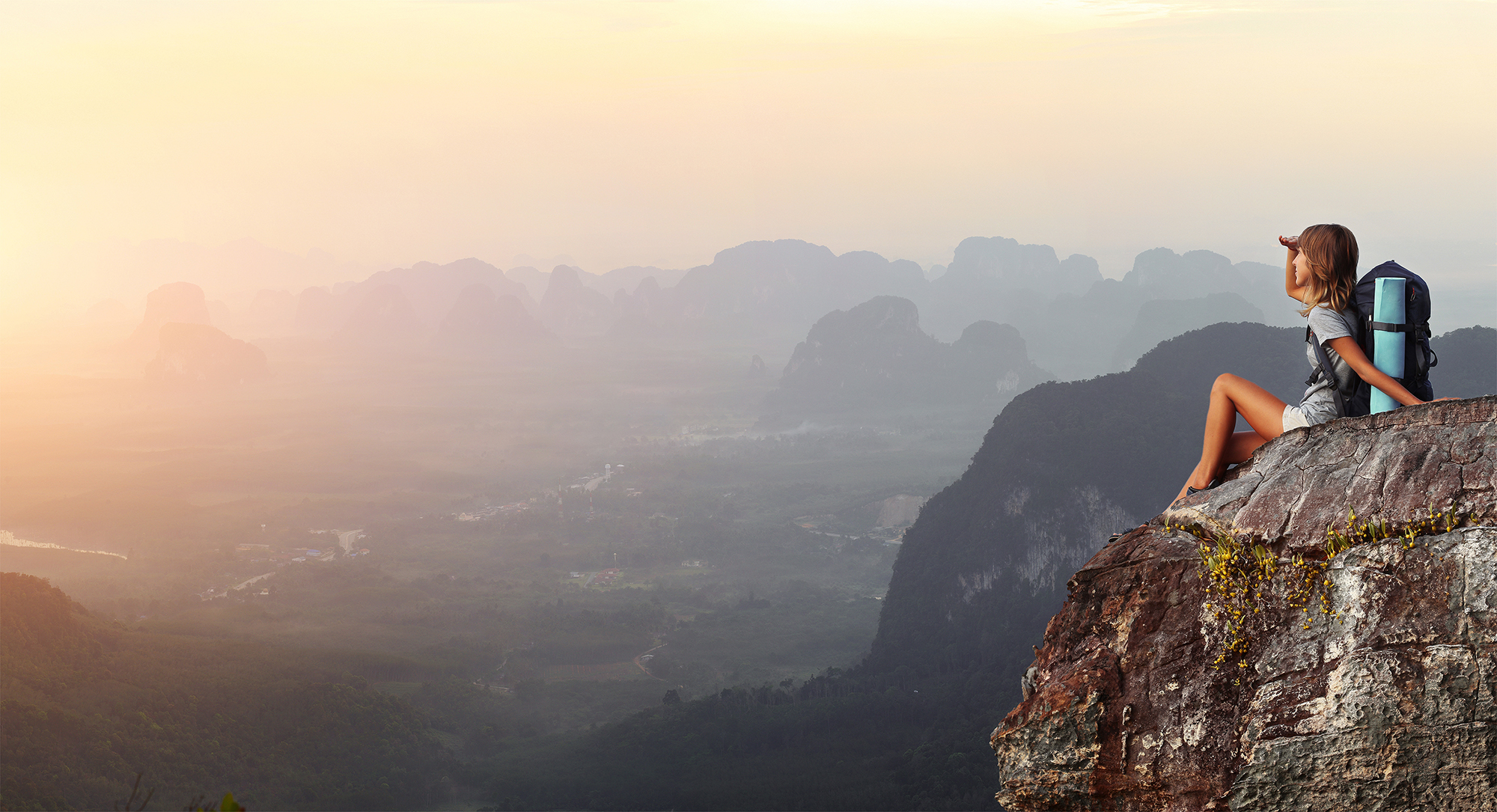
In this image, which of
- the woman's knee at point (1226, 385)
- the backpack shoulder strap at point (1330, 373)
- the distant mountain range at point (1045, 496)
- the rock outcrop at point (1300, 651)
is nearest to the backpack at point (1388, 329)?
the backpack shoulder strap at point (1330, 373)

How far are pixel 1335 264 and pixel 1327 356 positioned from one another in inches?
24.7

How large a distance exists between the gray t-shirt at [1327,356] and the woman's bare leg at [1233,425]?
21 cm

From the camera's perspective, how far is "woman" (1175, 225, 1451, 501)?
579 centimetres

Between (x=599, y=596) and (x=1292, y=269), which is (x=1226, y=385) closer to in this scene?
(x=1292, y=269)

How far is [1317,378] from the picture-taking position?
6195 mm

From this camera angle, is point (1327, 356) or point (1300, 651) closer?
point (1300, 651)

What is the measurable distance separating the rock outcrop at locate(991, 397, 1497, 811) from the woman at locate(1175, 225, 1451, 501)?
24 centimetres

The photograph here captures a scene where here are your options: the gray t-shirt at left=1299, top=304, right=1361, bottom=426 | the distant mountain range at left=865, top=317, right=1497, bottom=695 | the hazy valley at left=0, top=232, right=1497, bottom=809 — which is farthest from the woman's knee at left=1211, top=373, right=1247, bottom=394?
the distant mountain range at left=865, top=317, right=1497, bottom=695

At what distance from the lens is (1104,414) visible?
88.8m

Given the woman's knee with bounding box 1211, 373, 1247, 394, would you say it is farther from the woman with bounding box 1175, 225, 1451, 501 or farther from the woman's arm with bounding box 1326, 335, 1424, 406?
the woman's arm with bounding box 1326, 335, 1424, 406

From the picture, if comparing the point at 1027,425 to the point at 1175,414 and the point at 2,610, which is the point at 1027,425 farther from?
the point at 2,610

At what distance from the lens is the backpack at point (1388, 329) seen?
5691mm

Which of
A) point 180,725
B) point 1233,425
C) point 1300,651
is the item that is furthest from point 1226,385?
point 180,725

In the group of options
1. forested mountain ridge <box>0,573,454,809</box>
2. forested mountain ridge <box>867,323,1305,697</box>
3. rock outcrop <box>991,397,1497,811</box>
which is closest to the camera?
rock outcrop <box>991,397,1497,811</box>
